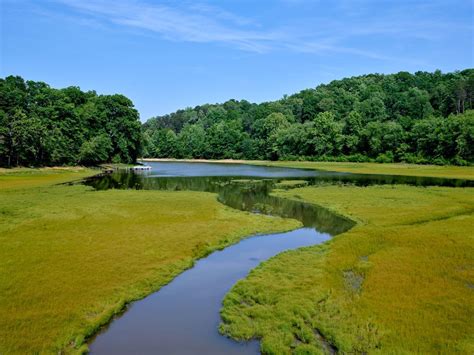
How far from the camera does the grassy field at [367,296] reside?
10.6 metres

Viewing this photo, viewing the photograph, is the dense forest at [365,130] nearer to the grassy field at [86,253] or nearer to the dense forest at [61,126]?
the dense forest at [61,126]

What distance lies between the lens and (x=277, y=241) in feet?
74.7

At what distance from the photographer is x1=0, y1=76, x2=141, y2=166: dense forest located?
74.9 meters

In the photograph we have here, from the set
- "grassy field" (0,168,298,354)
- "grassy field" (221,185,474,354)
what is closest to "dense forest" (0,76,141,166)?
"grassy field" (0,168,298,354)

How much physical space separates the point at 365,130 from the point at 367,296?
113 m

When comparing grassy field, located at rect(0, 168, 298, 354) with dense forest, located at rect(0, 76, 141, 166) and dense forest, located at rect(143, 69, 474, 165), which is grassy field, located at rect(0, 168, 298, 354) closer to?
dense forest, located at rect(0, 76, 141, 166)

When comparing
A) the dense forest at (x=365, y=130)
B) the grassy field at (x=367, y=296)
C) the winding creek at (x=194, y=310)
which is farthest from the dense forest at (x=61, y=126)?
the grassy field at (x=367, y=296)

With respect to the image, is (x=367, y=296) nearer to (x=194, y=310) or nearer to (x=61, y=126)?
(x=194, y=310)

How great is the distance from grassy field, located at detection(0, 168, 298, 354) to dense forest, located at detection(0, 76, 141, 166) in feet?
142

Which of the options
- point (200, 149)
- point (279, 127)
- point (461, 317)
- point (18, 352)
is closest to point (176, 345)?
point (18, 352)

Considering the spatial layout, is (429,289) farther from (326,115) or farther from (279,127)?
(279,127)

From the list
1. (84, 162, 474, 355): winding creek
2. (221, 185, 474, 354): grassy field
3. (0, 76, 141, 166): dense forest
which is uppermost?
(0, 76, 141, 166): dense forest

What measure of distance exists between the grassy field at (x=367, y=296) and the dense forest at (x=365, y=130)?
3095 inches

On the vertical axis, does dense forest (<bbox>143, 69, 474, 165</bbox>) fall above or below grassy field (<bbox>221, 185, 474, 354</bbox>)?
above
